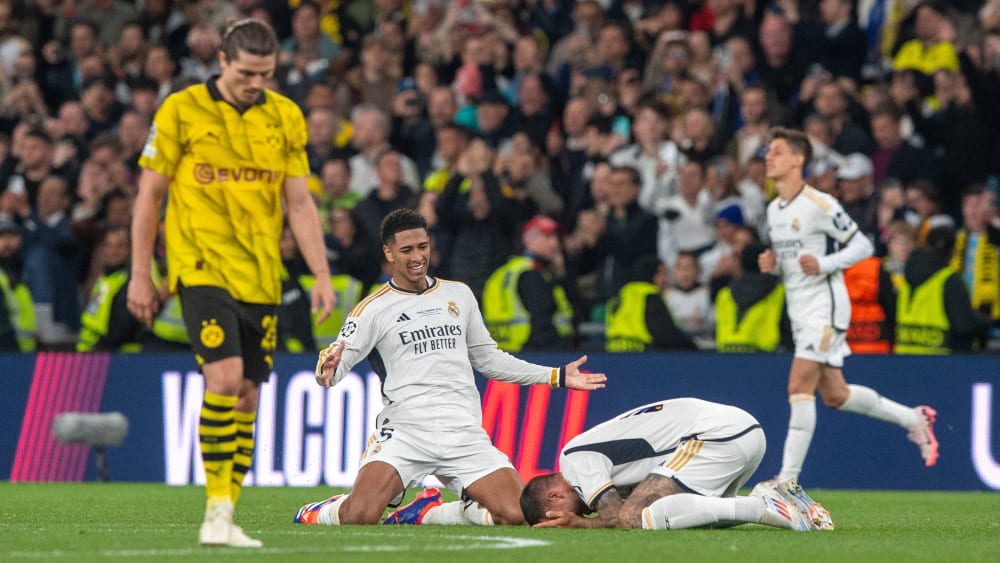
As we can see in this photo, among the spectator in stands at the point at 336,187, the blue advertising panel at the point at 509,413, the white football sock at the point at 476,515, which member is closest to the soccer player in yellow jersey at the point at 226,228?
the white football sock at the point at 476,515

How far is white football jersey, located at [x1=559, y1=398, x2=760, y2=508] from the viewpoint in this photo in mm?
8789

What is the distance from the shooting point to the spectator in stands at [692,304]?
49.7 ft

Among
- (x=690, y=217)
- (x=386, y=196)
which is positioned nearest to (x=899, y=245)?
(x=690, y=217)

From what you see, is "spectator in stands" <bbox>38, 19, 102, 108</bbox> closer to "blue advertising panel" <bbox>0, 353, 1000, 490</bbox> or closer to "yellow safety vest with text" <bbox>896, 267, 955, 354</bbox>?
"blue advertising panel" <bbox>0, 353, 1000, 490</bbox>

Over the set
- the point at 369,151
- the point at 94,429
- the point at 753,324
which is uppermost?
the point at 369,151

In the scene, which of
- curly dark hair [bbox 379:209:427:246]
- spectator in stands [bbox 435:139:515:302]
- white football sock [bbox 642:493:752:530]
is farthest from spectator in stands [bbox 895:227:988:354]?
curly dark hair [bbox 379:209:427:246]

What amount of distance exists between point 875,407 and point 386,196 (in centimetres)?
565

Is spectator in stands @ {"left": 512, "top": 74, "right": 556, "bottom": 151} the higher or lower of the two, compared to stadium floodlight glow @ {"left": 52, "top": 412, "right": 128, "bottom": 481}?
higher

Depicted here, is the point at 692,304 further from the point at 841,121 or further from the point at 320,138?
the point at 320,138

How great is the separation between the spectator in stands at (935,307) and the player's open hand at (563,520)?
5.97m

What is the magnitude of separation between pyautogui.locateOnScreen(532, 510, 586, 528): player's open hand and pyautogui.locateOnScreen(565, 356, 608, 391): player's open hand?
650mm

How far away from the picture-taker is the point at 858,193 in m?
15.2

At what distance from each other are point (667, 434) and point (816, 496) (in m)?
4.31

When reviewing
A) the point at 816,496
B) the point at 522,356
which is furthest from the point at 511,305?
the point at 816,496
